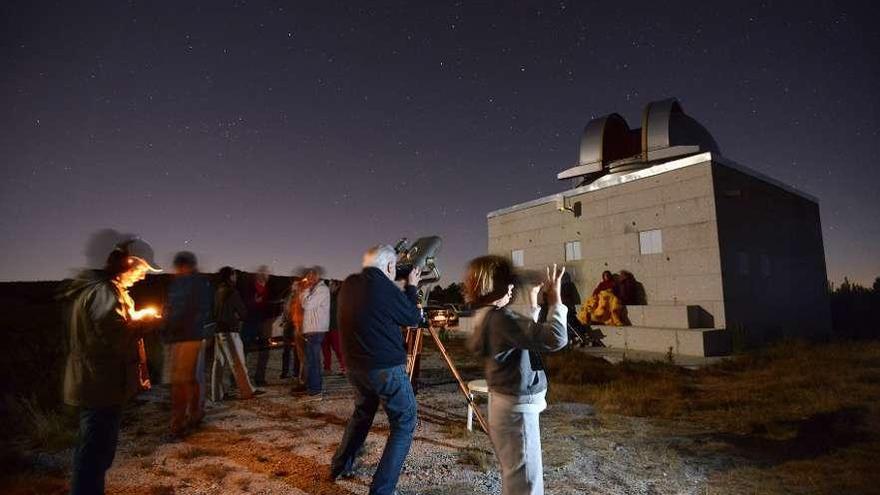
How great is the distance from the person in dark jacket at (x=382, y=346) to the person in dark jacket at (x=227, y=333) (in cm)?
383

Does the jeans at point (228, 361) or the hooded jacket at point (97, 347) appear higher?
the hooded jacket at point (97, 347)

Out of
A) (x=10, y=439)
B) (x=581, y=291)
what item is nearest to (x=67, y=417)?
(x=10, y=439)

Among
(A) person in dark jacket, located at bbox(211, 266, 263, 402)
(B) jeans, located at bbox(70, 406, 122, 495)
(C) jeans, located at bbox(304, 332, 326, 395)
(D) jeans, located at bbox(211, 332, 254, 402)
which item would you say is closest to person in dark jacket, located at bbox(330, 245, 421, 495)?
(B) jeans, located at bbox(70, 406, 122, 495)

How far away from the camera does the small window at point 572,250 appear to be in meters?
13.9

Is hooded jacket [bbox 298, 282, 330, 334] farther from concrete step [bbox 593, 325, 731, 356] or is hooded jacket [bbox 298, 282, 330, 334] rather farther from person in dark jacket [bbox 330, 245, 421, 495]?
concrete step [bbox 593, 325, 731, 356]

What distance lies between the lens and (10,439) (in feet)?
17.2

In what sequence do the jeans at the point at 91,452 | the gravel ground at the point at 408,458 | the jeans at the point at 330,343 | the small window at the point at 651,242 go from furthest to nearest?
the small window at the point at 651,242, the jeans at the point at 330,343, the gravel ground at the point at 408,458, the jeans at the point at 91,452

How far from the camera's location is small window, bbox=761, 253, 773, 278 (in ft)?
39.2

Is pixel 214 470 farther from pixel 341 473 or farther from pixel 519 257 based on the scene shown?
pixel 519 257

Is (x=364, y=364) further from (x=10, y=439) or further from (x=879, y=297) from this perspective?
(x=879, y=297)

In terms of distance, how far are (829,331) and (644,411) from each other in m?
12.6

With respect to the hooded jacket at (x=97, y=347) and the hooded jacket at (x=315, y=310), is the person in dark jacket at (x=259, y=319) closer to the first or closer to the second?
the hooded jacket at (x=315, y=310)

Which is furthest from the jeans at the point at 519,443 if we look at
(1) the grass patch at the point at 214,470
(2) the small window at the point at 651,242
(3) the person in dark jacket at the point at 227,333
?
(2) the small window at the point at 651,242

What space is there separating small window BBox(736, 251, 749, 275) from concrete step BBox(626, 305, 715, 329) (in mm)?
1533
